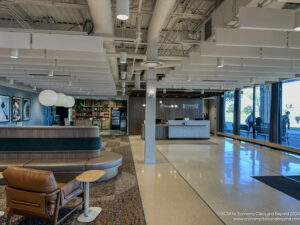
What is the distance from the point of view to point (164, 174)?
5121mm

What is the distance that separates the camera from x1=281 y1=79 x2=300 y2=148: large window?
8594 mm

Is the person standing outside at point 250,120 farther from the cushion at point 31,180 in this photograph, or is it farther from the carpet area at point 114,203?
the cushion at point 31,180

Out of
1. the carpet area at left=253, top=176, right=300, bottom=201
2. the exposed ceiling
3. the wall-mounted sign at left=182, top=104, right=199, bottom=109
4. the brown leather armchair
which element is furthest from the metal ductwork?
the wall-mounted sign at left=182, top=104, right=199, bottom=109

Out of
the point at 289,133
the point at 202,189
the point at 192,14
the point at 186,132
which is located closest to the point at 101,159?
the point at 202,189

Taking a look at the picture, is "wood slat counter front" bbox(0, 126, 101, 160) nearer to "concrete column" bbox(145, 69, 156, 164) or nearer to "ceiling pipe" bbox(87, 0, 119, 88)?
"concrete column" bbox(145, 69, 156, 164)

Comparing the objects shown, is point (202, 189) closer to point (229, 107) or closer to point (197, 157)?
point (197, 157)

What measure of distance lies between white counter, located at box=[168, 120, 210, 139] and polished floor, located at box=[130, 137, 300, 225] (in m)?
4.98

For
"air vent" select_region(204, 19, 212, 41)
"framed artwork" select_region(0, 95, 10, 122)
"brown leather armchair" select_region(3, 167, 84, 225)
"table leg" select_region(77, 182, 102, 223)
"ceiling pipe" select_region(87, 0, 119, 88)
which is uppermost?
"air vent" select_region(204, 19, 212, 41)

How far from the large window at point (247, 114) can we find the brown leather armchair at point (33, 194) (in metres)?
11.2

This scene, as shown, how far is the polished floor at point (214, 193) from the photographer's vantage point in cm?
303

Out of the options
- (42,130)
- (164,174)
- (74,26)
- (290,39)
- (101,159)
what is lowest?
(164,174)

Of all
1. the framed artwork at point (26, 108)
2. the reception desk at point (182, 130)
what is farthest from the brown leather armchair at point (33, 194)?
the framed artwork at point (26, 108)

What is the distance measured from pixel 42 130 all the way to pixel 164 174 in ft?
10.5

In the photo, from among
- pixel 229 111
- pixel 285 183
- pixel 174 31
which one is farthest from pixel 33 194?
pixel 229 111
